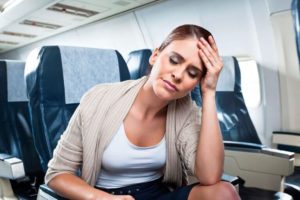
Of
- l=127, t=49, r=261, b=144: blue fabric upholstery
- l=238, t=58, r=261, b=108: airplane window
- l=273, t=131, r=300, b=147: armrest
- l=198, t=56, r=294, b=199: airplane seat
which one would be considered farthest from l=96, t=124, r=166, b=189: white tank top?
l=238, t=58, r=261, b=108: airplane window

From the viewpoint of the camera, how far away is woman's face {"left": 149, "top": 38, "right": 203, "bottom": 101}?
110cm

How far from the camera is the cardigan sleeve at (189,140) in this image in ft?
3.98

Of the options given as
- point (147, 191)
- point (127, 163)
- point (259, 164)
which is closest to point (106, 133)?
point (127, 163)

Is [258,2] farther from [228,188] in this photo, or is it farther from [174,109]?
[228,188]

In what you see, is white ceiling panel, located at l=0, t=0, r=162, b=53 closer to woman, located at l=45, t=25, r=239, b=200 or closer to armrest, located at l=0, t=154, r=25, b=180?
armrest, located at l=0, t=154, r=25, b=180

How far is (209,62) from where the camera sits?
1145 mm

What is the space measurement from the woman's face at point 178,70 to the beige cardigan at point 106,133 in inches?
7.3

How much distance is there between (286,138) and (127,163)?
2293 mm

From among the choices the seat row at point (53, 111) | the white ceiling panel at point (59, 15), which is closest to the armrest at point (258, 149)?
the seat row at point (53, 111)

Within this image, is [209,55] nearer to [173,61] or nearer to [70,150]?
[173,61]

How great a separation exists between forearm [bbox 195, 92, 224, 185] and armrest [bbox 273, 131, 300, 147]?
81.8 inches

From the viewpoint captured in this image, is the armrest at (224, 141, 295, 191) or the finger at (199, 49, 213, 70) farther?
the armrest at (224, 141, 295, 191)

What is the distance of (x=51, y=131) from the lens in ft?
4.91

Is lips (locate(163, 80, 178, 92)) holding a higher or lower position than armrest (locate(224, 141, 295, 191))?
higher
